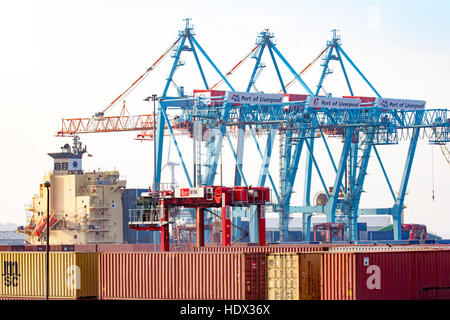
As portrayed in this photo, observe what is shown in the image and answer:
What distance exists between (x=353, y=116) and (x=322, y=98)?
159 inches

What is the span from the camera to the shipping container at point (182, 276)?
43.1 m

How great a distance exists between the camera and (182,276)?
44.7 metres

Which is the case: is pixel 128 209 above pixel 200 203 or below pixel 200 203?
below

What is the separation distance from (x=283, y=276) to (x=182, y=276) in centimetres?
500

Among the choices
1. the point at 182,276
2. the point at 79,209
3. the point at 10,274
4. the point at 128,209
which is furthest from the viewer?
the point at 128,209

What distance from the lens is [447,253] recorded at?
43688 millimetres

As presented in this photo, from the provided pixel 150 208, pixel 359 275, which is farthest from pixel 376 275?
pixel 150 208

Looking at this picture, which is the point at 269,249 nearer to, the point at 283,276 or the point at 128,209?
the point at 283,276

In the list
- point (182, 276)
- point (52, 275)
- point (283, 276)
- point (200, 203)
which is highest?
point (200, 203)

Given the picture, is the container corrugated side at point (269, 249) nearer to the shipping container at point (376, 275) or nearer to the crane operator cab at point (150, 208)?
the crane operator cab at point (150, 208)

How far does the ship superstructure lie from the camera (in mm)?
91812

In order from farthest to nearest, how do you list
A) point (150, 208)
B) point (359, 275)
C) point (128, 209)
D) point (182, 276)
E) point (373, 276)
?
point (128, 209)
point (150, 208)
point (182, 276)
point (373, 276)
point (359, 275)

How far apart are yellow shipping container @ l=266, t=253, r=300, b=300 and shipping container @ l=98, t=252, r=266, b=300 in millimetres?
377
